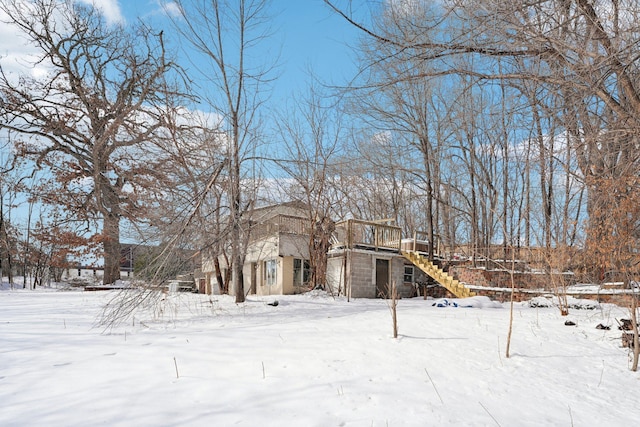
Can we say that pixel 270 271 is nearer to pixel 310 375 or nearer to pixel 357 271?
pixel 357 271

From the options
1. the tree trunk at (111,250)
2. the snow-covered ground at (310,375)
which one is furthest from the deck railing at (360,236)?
the tree trunk at (111,250)

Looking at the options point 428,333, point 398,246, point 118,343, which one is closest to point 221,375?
point 118,343

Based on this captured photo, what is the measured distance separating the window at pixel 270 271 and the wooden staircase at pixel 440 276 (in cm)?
542

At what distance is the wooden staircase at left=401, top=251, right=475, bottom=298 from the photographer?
49.2 feet

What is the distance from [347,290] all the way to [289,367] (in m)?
11.1

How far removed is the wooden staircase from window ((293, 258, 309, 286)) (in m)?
4.24

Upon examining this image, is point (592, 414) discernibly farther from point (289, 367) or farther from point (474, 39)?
point (474, 39)

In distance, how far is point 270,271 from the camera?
17.6m

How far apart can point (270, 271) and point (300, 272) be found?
55.5 inches

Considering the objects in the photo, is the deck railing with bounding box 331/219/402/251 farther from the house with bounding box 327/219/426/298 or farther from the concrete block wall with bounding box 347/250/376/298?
the concrete block wall with bounding box 347/250/376/298

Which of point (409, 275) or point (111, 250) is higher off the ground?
point (111, 250)

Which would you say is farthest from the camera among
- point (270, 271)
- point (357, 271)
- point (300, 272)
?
point (270, 271)

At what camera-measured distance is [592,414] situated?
13.2ft

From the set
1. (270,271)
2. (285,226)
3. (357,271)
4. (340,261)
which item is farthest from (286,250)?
(357,271)
